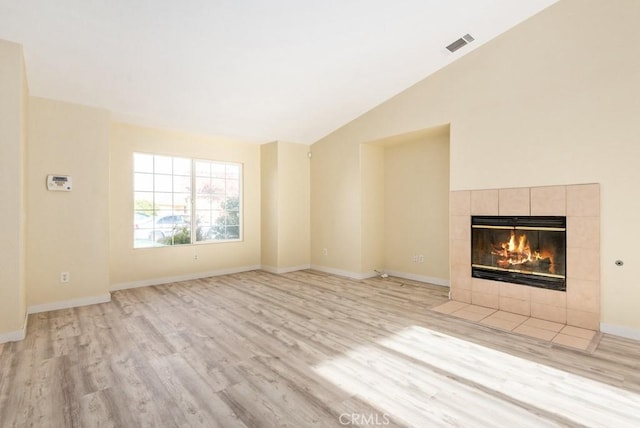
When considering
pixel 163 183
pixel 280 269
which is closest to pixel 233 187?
pixel 163 183

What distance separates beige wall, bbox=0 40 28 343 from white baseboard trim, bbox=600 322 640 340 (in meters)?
5.69

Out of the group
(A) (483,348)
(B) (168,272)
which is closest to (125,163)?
(B) (168,272)

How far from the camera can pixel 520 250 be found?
3805 mm

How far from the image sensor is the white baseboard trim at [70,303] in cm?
380

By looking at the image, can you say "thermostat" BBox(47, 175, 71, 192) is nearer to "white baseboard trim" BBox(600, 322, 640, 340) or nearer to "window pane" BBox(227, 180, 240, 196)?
"window pane" BBox(227, 180, 240, 196)

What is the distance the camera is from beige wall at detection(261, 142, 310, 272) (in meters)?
6.11

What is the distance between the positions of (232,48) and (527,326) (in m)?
4.32

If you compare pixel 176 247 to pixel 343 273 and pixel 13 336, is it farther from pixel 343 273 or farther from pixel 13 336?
pixel 343 273

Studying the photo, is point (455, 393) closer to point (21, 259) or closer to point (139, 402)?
point (139, 402)

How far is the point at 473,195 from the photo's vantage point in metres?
4.12

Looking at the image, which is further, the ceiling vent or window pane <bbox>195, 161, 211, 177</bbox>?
window pane <bbox>195, 161, 211, 177</bbox>

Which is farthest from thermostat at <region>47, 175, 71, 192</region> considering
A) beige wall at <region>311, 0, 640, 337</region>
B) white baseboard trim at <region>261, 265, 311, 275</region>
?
beige wall at <region>311, 0, 640, 337</region>

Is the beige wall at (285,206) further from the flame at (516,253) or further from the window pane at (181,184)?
the flame at (516,253)

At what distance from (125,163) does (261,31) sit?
311cm
